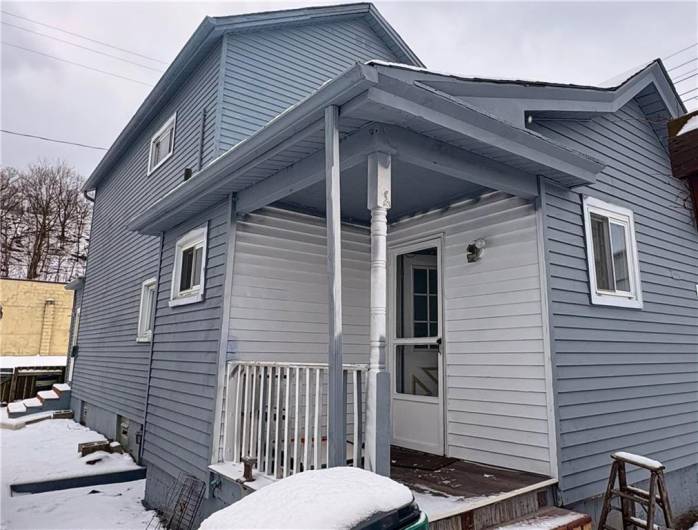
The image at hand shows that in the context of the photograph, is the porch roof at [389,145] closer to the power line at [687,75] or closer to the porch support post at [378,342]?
the porch support post at [378,342]

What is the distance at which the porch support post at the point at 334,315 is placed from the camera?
2.58 meters

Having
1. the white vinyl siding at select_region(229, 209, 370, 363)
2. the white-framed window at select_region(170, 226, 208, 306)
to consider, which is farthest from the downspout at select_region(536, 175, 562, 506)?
the white-framed window at select_region(170, 226, 208, 306)

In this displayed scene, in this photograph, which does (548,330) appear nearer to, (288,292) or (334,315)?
(334,315)

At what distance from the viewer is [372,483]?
1.48 metres

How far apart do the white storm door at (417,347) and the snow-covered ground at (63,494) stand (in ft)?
9.98

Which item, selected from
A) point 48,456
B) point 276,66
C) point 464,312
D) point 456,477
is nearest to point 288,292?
point 464,312

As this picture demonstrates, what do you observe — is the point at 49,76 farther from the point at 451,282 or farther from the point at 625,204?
the point at 625,204

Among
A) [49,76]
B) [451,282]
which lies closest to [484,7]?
[451,282]

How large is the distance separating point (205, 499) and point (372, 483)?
3.18 m

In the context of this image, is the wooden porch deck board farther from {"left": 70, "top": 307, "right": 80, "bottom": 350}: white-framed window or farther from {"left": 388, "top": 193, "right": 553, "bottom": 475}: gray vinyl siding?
{"left": 70, "top": 307, "right": 80, "bottom": 350}: white-framed window

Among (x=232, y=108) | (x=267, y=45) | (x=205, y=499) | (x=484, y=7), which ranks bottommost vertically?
(x=205, y=499)

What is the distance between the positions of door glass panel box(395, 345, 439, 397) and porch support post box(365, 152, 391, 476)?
2.14 m

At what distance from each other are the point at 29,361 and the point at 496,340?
16.6 m

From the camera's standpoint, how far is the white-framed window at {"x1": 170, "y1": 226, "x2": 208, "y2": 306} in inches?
191
